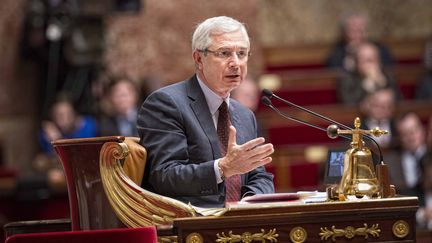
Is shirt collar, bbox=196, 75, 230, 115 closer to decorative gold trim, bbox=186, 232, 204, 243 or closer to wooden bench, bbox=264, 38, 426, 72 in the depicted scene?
decorative gold trim, bbox=186, 232, 204, 243

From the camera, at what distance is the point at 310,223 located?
375cm

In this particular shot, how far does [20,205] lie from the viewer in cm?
825

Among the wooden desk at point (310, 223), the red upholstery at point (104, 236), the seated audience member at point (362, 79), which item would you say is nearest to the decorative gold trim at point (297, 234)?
the wooden desk at point (310, 223)

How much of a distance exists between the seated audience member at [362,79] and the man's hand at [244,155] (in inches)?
221

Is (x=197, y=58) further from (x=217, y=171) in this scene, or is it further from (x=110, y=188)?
(x=110, y=188)

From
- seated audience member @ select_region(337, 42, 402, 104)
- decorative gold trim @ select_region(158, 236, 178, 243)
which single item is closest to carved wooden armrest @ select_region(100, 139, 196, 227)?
decorative gold trim @ select_region(158, 236, 178, 243)

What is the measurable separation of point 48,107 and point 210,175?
19.6 feet

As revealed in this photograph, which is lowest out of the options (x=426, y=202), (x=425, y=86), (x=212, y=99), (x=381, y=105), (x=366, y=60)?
(x=426, y=202)

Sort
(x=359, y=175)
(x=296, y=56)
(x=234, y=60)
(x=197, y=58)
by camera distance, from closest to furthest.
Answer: (x=359, y=175) → (x=234, y=60) → (x=197, y=58) → (x=296, y=56)

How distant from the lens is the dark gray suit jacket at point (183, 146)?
4.03 m

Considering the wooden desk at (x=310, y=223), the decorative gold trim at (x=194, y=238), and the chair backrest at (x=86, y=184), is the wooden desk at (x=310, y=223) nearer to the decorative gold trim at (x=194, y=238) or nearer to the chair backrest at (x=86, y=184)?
the decorative gold trim at (x=194, y=238)

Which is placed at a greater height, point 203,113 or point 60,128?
point 60,128

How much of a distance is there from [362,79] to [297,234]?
19.3 feet

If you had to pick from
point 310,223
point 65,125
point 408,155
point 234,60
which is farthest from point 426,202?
point 310,223
